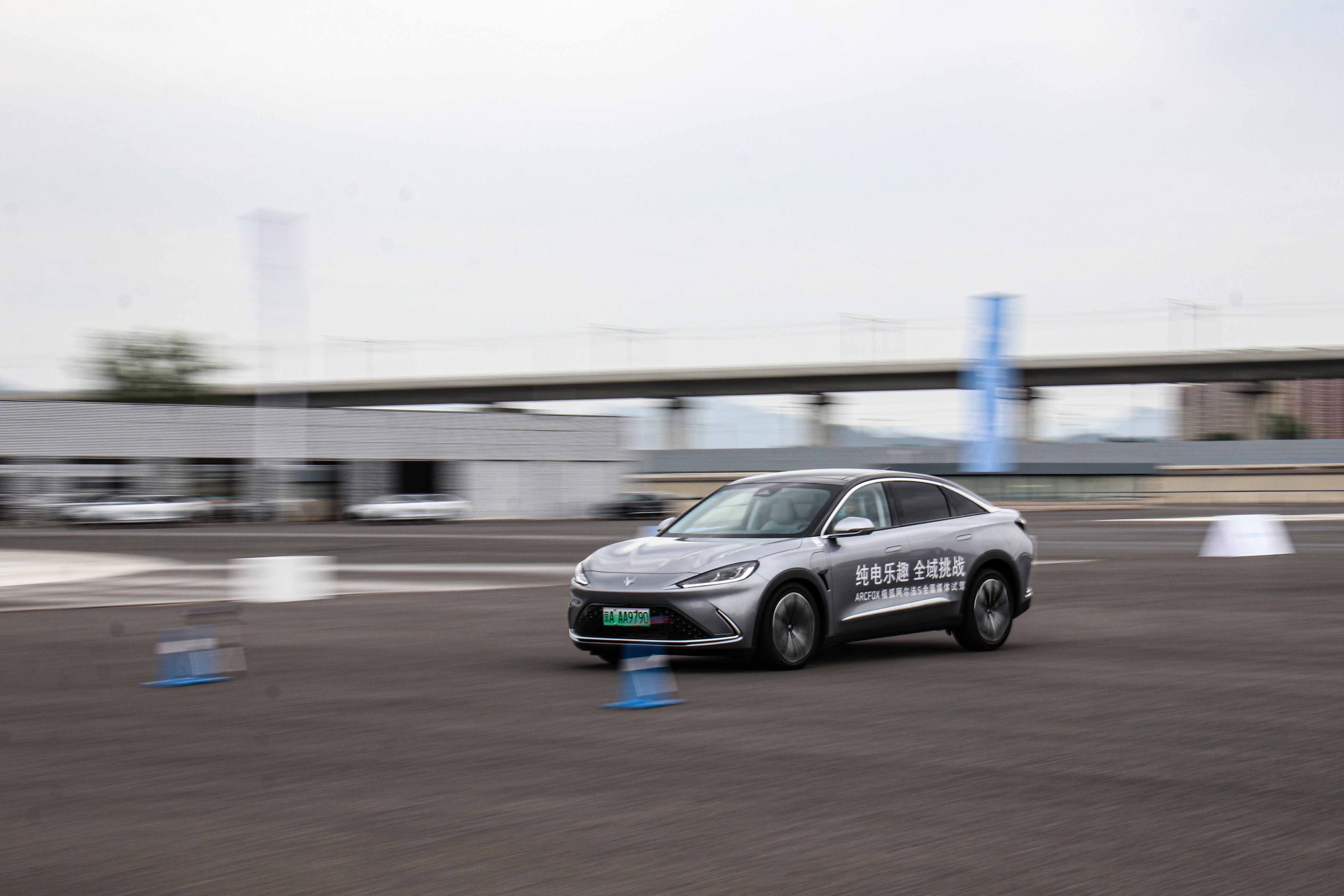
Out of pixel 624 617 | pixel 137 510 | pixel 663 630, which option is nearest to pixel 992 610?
pixel 663 630

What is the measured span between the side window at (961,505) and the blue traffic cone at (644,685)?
405 cm

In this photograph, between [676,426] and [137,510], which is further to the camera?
[676,426]

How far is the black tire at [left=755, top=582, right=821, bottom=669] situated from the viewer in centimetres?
1080

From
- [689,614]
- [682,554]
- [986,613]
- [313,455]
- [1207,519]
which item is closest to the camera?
[689,614]

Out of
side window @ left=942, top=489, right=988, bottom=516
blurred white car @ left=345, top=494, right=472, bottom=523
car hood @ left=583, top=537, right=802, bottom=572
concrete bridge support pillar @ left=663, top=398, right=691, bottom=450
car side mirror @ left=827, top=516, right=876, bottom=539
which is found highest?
concrete bridge support pillar @ left=663, top=398, right=691, bottom=450

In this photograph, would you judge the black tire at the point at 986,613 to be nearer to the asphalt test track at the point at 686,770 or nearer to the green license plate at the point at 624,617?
the asphalt test track at the point at 686,770

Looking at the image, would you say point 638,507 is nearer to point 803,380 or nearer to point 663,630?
point 803,380

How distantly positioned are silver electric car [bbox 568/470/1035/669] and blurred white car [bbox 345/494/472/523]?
4783 cm

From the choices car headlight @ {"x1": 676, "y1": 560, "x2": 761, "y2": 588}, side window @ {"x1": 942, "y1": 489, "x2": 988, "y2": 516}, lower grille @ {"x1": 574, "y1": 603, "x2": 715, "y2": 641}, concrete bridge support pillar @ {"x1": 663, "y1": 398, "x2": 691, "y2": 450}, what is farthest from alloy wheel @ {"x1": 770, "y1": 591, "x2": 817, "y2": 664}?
concrete bridge support pillar @ {"x1": 663, "y1": 398, "x2": 691, "y2": 450}

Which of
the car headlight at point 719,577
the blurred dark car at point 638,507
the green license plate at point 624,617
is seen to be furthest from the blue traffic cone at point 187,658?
the blurred dark car at point 638,507

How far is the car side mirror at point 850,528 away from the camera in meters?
11.3

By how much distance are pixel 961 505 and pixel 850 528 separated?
189 cm

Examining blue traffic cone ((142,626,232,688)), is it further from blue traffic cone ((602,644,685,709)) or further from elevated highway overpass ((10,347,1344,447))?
elevated highway overpass ((10,347,1344,447))

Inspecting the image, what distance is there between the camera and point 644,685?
933cm
